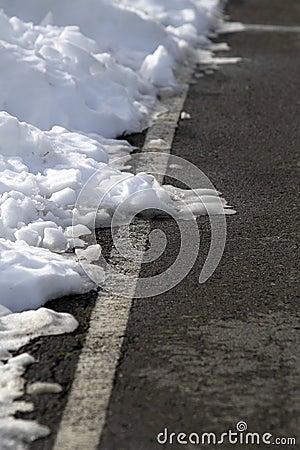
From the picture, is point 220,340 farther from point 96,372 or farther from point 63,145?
point 63,145

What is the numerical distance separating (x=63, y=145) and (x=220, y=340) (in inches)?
90.2

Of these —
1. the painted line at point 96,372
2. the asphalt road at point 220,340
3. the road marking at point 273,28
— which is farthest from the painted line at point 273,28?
the painted line at point 96,372

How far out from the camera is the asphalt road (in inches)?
118

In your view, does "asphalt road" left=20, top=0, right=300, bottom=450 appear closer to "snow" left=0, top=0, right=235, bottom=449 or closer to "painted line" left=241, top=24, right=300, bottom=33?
"snow" left=0, top=0, right=235, bottom=449

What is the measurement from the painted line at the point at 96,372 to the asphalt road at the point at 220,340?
3cm

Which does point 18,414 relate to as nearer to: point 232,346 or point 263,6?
point 232,346

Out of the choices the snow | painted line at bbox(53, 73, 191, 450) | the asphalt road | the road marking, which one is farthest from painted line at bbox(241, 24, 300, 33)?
painted line at bbox(53, 73, 191, 450)

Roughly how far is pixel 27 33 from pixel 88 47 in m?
0.55

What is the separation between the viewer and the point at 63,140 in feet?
18.3

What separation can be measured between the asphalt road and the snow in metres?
0.10

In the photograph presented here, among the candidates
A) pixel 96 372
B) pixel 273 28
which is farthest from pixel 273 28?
pixel 96 372

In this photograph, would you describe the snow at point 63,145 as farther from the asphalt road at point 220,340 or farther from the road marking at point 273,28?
the road marking at point 273,28

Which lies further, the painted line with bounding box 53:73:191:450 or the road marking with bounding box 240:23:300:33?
the road marking with bounding box 240:23:300:33

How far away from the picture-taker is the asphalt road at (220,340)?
3.00 m
